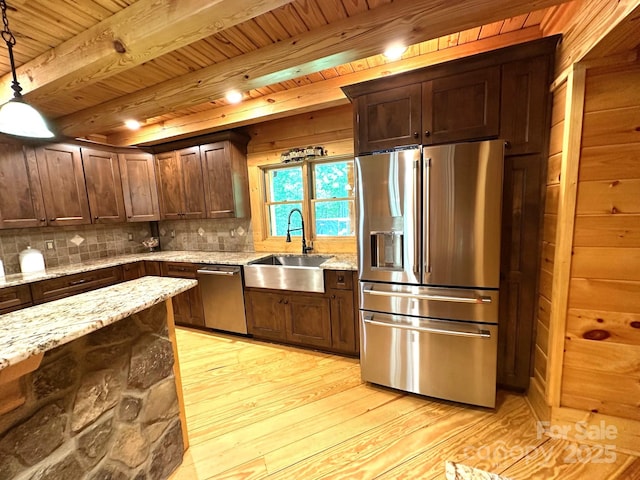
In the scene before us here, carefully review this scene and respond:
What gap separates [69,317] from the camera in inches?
40.7

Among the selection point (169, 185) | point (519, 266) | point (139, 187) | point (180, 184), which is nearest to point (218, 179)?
point (180, 184)

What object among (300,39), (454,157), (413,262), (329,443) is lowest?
(329,443)

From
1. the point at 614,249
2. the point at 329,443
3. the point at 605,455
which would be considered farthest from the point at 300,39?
the point at 605,455

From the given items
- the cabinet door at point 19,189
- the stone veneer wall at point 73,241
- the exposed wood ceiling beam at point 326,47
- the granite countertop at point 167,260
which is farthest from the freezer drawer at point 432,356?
the stone veneer wall at point 73,241

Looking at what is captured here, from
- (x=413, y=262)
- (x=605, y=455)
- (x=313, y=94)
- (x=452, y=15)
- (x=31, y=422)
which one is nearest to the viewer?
(x=31, y=422)

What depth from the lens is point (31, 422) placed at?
97cm

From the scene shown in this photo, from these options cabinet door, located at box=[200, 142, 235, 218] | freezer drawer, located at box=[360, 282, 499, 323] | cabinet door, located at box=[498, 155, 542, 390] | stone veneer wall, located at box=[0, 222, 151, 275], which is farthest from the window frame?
stone veneer wall, located at box=[0, 222, 151, 275]

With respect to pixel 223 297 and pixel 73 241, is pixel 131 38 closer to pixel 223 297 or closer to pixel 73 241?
pixel 223 297

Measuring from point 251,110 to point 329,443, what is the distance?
292 cm

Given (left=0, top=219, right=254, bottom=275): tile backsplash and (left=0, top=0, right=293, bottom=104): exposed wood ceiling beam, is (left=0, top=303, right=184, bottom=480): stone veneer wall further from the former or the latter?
(left=0, top=219, right=254, bottom=275): tile backsplash

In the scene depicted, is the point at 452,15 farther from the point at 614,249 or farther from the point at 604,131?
the point at 614,249

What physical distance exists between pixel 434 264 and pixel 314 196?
1783 mm

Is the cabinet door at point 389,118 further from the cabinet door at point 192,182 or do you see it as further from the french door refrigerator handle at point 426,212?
the cabinet door at point 192,182

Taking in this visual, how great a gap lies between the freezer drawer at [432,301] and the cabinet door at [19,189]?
11.2 feet
